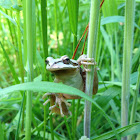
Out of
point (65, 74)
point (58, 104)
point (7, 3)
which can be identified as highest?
point (7, 3)

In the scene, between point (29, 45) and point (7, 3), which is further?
point (7, 3)

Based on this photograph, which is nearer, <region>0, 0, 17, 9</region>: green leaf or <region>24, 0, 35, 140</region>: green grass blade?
<region>24, 0, 35, 140</region>: green grass blade

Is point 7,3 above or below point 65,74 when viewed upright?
above

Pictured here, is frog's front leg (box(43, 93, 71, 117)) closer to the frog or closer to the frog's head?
the frog

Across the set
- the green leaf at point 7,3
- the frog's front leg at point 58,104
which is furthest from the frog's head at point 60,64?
the green leaf at point 7,3

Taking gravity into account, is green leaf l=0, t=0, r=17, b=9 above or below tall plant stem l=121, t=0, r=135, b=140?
above

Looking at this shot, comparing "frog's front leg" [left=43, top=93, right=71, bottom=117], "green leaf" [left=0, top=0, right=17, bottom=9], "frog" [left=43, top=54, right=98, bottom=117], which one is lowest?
"frog's front leg" [left=43, top=93, right=71, bottom=117]

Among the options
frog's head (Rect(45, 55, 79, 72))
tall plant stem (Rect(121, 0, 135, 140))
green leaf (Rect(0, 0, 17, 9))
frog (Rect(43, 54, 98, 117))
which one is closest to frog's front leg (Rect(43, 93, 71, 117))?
frog (Rect(43, 54, 98, 117))

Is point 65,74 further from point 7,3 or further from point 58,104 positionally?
point 7,3

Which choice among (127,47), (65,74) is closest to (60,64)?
(65,74)
